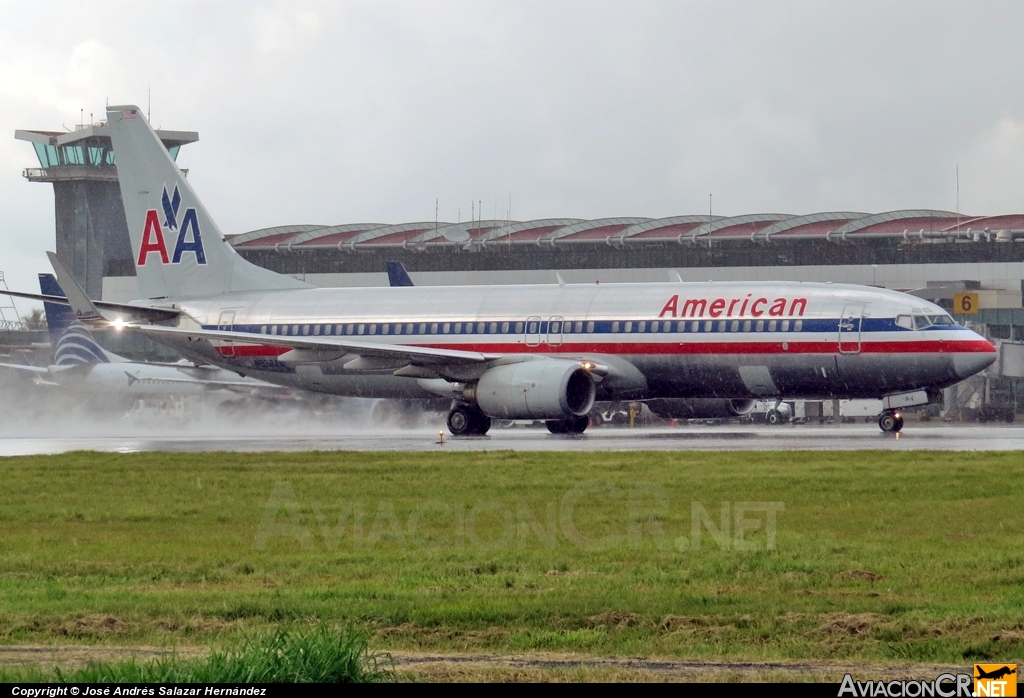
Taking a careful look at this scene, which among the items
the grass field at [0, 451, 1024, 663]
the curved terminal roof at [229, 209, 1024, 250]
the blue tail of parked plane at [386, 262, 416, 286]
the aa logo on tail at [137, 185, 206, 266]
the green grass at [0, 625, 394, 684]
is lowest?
the grass field at [0, 451, 1024, 663]

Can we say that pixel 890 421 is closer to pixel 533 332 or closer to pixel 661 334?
pixel 661 334

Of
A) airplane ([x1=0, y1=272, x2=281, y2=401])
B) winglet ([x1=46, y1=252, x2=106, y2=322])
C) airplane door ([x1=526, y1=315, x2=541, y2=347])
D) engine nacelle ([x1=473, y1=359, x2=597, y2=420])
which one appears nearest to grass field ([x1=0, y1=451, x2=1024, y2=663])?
engine nacelle ([x1=473, y1=359, x2=597, y2=420])

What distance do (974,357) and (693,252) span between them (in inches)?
2027

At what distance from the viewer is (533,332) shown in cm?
3725

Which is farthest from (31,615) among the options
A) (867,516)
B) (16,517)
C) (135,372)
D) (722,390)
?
(135,372)

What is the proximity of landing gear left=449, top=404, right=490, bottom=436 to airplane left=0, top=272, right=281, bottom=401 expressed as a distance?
75.2ft

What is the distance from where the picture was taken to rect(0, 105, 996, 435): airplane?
33.8 meters

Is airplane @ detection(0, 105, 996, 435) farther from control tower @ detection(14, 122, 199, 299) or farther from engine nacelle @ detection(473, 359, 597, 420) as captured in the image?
control tower @ detection(14, 122, 199, 299)

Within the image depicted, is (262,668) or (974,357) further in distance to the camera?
(974,357)

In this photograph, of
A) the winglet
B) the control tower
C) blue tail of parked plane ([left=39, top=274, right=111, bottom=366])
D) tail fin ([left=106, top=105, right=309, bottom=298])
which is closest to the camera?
the winglet

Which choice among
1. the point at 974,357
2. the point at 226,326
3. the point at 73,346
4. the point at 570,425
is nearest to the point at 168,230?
the point at 226,326

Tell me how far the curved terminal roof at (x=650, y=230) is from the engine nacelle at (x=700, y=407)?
43.0m

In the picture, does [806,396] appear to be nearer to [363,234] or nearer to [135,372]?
[135,372]

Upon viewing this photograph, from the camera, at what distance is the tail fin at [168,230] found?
4384 cm
